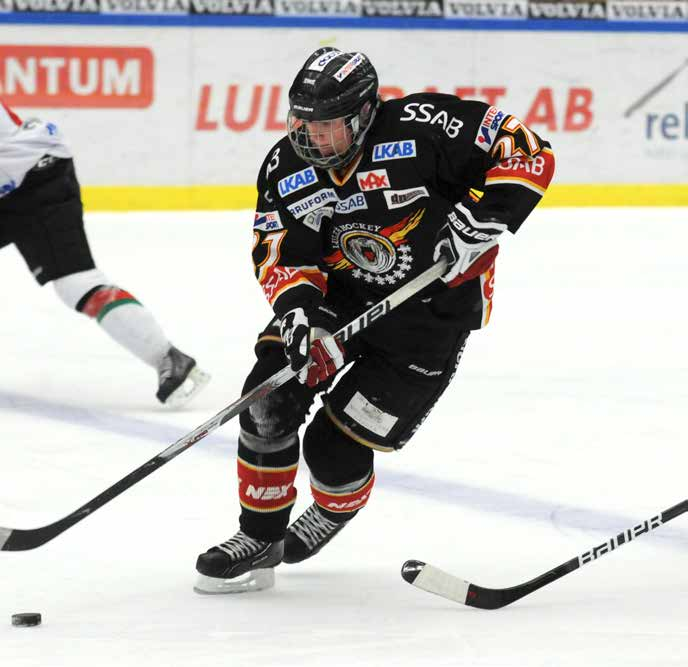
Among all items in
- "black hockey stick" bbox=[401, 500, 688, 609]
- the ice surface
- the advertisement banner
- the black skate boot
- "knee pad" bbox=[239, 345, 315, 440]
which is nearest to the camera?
the ice surface

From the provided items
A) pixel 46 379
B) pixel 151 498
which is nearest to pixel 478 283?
pixel 151 498

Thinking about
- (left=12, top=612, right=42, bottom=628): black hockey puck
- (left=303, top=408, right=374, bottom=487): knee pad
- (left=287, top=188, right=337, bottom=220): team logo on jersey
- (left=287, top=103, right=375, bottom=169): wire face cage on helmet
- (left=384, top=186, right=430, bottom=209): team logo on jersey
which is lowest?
(left=12, top=612, right=42, bottom=628): black hockey puck

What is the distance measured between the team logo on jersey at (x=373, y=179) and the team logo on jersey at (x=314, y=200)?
0.19 feet

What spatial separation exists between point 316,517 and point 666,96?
5.85 meters

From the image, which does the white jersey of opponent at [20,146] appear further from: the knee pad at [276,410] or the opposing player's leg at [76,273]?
the knee pad at [276,410]

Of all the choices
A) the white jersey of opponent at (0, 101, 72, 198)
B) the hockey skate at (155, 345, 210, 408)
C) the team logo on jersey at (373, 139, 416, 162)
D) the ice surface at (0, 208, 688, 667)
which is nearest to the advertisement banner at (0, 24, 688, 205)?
the ice surface at (0, 208, 688, 667)

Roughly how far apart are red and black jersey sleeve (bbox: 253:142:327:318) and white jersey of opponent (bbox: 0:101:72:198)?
1.57m

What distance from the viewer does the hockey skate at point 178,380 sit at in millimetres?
4125

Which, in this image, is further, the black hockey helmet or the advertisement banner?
the advertisement banner

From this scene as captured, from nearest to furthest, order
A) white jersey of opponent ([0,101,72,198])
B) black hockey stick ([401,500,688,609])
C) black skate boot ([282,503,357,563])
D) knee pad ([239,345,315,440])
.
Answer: black hockey stick ([401,500,688,609]) < knee pad ([239,345,315,440]) < black skate boot ([282,503,357,563]) < white jersey of opponent ([0,101,72,198])

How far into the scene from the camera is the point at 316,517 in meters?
2.80

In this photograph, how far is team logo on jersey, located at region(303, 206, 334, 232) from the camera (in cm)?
265

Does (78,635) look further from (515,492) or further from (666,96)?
(666,96)

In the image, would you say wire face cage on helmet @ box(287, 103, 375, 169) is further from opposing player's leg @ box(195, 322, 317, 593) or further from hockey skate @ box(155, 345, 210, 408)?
hockey skate @ box(155, 345, 210, 408)
